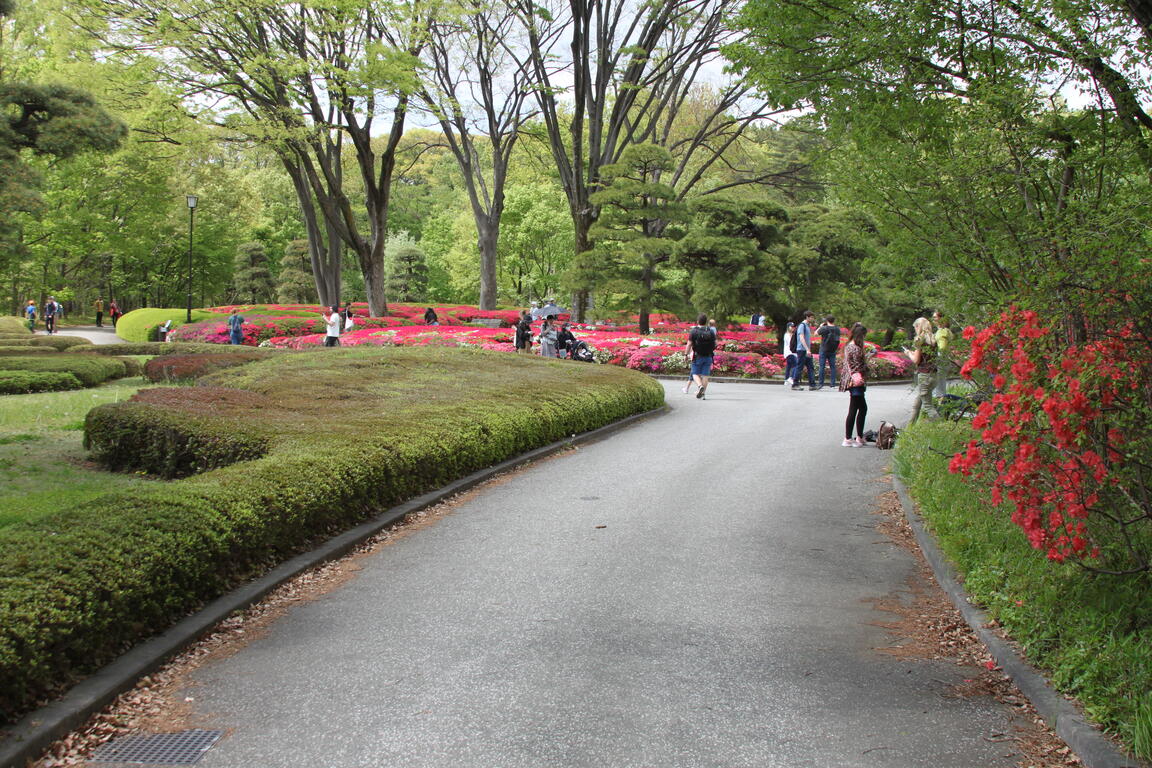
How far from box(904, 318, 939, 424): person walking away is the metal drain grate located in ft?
32.8

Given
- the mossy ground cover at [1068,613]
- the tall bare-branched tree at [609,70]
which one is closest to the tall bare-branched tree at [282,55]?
the tall bare-branched tree at [609,70]

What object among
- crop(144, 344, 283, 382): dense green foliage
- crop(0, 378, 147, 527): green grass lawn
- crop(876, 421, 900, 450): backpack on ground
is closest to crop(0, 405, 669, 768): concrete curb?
crop(0, 378, 147, 527): green grass lawn

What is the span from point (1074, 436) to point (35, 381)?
16760 mm

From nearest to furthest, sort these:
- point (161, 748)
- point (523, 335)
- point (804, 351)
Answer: point (161, 748)
point (804, 351)
point (523, 335)

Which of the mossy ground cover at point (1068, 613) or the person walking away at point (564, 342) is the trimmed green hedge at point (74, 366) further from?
the mossy ground cover at point (1068, 613)

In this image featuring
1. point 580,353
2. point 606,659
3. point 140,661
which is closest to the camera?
point 140,661

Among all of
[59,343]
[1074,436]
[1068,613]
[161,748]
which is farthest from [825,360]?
[59,343]

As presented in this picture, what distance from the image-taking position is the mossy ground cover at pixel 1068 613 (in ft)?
11.3

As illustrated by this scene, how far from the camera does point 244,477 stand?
6082 mm

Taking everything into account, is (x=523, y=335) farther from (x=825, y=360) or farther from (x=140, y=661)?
(x=140, y=661)

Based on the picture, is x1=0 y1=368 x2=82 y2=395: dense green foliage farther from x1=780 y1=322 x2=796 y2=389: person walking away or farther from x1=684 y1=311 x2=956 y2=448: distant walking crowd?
x1=780 y1=322 x2=796 y2=389: person walking away

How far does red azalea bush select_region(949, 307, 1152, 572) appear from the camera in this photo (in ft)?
12.1

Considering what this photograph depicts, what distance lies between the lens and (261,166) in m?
67.9

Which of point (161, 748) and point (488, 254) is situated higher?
point (488, 254)
